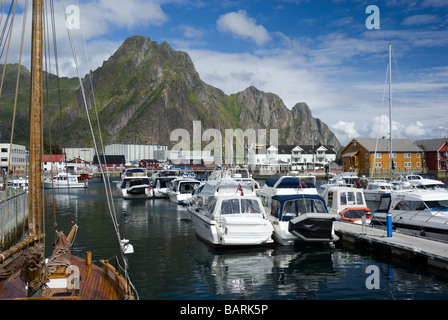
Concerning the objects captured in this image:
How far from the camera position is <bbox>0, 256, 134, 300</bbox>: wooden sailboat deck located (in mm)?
11275

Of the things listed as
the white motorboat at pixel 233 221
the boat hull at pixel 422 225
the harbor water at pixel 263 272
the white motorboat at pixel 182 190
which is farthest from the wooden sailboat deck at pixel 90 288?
the white motorboat at pixel 182 190

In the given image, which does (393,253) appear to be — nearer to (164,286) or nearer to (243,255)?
(243,255)

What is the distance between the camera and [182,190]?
50875 millimetres

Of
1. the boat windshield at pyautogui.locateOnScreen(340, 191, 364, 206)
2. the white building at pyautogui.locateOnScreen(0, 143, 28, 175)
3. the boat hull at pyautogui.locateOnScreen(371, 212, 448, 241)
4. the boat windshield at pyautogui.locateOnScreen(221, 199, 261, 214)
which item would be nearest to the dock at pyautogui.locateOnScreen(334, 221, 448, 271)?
the boat hull at pyautogui.locateOnScreen(371, 212, 448, 241)

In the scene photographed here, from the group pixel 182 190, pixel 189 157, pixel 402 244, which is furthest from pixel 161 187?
pixel 189 157

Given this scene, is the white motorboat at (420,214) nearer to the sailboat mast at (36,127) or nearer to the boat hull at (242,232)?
the boat hull at (242,232)

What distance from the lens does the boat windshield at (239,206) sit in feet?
78.4

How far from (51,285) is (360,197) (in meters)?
25.4

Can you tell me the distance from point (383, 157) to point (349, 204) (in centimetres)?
9071

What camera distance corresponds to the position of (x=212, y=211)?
2450 centimetres

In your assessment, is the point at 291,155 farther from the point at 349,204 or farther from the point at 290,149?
the point at 349,204

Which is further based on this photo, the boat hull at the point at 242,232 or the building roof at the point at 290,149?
the building roof at the point at 290,149

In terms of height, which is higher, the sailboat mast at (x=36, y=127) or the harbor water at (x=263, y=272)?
the sailboat mast at (x=36, y=127)

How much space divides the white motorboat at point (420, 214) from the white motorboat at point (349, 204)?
1225 millimetres
